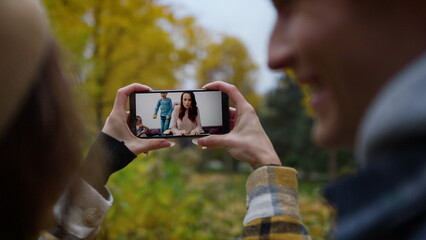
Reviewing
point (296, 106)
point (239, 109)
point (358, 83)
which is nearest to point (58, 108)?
point (358, 83)

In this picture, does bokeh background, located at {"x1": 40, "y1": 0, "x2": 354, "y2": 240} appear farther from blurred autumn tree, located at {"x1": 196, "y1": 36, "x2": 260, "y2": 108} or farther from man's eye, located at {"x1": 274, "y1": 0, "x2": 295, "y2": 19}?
blurred autumn tree, located at {"x1": 196, "y1": 36, "x2": 260, "y2": 108}

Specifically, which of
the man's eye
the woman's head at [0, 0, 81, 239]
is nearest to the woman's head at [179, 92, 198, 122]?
the woman's head at [0, 0, 81, 239]

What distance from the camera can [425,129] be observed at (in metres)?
0.36

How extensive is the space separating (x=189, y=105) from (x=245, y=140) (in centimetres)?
31

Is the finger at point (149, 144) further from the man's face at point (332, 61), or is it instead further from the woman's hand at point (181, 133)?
the man's face at point (332, 61)

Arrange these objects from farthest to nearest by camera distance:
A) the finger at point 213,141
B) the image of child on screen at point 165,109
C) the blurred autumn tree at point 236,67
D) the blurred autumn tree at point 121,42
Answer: the blurred autumn tree at point 236,67, the blurred autumn tree at point 121,42, the image of child on screen at point 165,109, the finger at point 213,141

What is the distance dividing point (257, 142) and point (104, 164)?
12.2 inches

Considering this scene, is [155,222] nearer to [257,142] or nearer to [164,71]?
[164,71]

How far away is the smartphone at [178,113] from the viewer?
1.16 meters

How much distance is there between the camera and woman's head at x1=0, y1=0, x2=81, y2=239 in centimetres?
55

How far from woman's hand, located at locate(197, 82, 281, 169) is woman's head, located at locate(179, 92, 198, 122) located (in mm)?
117

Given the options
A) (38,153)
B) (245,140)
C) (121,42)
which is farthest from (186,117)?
(121,42)

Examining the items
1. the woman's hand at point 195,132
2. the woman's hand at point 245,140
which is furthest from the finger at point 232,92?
the woman's hand at point 195,132

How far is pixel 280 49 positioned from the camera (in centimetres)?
48
